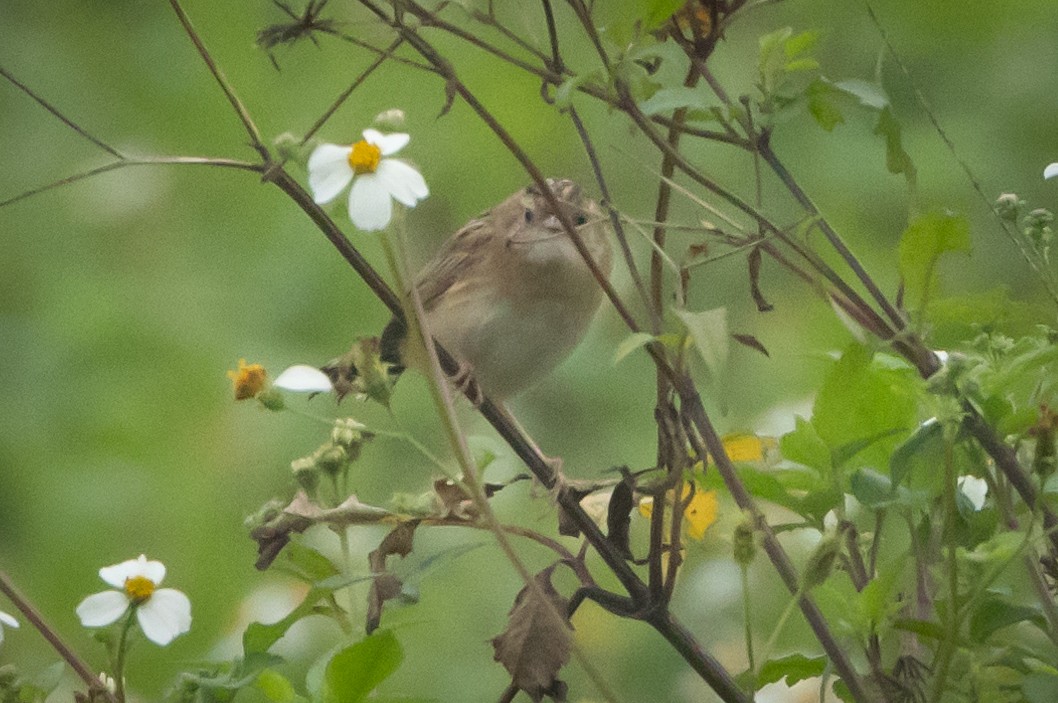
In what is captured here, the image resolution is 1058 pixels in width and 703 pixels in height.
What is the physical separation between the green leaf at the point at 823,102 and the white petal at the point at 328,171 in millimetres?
223

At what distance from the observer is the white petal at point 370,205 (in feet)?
2.02

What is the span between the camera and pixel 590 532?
0.69m

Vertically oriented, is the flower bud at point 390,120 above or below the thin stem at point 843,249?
above

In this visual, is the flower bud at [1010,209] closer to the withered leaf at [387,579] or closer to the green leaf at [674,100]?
the green leaf at [674,100]

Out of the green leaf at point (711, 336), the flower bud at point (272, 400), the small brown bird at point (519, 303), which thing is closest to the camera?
the green leaf at point (711, 336)

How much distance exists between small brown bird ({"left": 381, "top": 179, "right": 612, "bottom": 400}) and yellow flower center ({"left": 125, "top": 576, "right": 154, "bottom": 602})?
825 millimetres

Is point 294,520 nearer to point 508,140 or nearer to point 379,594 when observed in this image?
point 379,594

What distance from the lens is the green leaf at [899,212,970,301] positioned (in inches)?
25.0

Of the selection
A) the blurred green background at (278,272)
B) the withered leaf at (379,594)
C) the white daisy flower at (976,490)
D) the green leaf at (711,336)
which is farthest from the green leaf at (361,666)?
the blurred green background at (278,272)

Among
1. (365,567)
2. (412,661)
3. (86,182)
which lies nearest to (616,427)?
(412,661)

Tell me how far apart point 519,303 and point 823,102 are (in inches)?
37.6

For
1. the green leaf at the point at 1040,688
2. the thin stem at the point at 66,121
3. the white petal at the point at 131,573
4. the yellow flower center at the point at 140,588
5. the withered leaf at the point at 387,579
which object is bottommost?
the green leaf at the point at 1040,688

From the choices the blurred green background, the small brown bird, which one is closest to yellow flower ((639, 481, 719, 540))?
the small brown bird

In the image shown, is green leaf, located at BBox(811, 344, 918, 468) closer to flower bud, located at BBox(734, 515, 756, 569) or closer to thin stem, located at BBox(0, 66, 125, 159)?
flower bud, located at BBox(734, 515, 756, 569)
